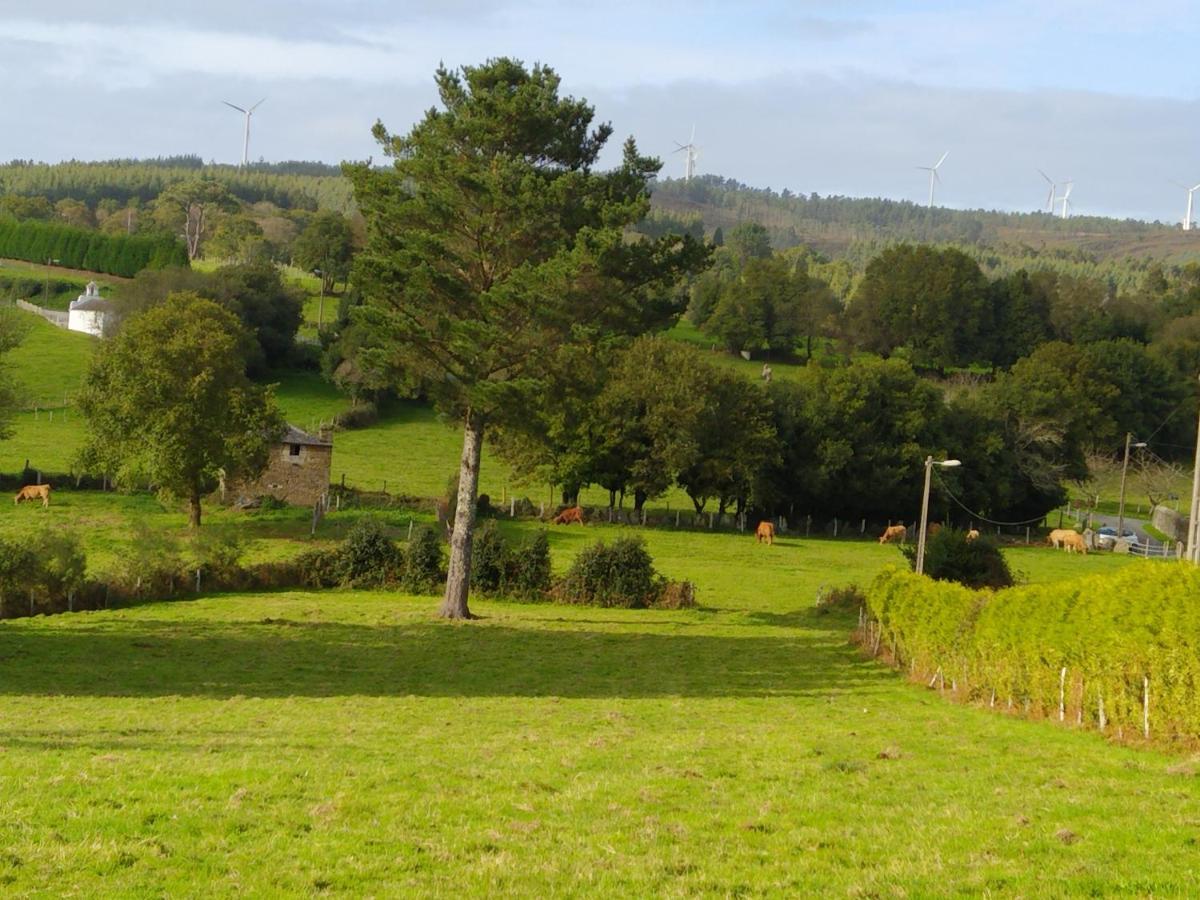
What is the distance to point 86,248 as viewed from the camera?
14088 cm

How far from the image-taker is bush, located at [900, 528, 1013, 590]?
46.9 meters

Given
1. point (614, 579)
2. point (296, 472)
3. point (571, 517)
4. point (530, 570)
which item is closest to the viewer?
point (614, 579)

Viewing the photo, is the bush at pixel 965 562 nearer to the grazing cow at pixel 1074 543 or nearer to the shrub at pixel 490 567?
the shrub at pixel 490 567

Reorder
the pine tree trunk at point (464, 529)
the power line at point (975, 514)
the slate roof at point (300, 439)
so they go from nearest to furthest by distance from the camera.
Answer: the pine tree trunk at point (464, 529), the slate roof at point (300, 439), the power line at point (975, 514)

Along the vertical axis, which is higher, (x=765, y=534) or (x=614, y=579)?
(x=614, y=579)

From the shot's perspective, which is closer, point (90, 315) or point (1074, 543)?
point (1074, 543)

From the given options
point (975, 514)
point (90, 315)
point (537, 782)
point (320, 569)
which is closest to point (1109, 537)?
point (975, 514)

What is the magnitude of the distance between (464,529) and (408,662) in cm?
990

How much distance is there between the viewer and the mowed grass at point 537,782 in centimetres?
1030

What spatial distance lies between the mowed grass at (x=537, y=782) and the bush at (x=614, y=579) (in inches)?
564

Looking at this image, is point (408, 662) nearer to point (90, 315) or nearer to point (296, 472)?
point (296, 472)

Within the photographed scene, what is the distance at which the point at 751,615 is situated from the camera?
44.6 metres

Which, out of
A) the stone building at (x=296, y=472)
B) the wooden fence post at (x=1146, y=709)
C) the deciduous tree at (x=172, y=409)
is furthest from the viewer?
the stone building at (x=296, y=472)

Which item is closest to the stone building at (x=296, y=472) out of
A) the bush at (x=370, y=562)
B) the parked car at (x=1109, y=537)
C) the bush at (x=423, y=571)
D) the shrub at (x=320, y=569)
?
the shrub at (x=320, y=569)
